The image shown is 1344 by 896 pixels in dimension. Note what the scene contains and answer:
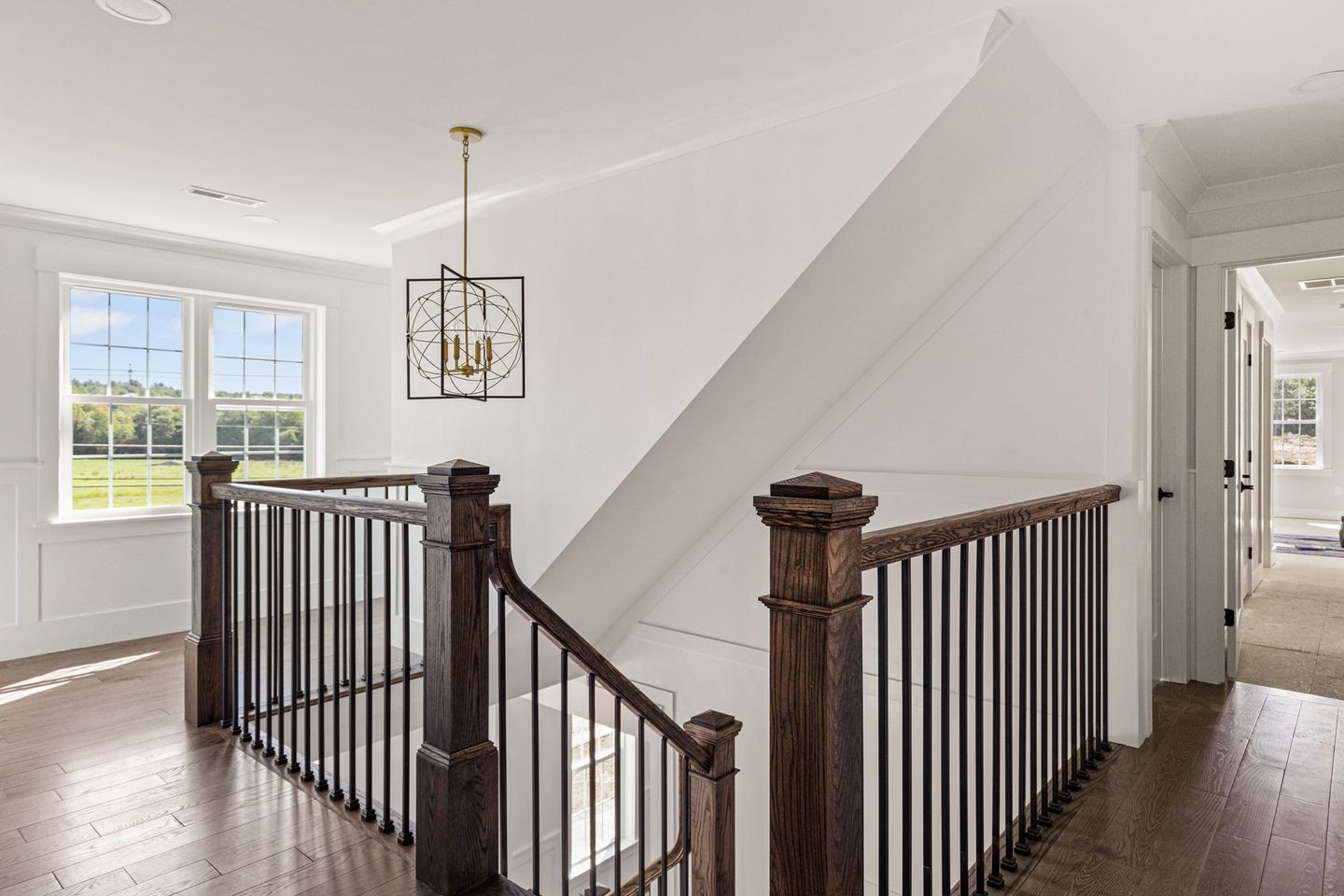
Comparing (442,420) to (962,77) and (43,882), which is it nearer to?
(43,882)

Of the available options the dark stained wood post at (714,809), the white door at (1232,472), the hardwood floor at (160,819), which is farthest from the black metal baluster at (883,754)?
the white door at (1232,472)

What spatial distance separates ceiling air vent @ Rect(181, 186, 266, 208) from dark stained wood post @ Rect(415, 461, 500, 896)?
304cm

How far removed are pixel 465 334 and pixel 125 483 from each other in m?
2.62

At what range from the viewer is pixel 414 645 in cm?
480

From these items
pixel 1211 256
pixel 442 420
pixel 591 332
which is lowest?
pixel 442 420

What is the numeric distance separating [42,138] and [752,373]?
3.16 meters

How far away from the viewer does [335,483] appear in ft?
11.8

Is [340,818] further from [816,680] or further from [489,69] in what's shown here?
[489,69]

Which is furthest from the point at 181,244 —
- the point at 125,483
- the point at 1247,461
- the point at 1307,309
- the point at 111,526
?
the point at 1307,309

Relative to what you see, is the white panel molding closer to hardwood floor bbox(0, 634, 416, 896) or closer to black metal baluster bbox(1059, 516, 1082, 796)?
black metal baluster bbox(1059, 516, 1082, 796)

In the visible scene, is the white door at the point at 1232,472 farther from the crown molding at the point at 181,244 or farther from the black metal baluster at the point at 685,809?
the crown molding at the point at 181,244

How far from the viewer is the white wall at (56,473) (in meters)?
4.49

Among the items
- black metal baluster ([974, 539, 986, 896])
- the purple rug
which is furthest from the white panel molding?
the purple rug

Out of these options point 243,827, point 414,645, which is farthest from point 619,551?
point 243,827
